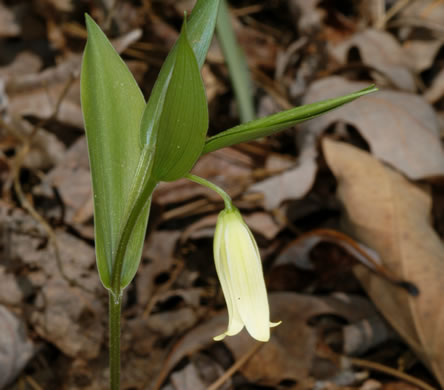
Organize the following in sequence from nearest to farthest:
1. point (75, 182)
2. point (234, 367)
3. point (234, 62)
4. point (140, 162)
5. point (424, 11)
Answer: point (140, 162)
point (234, 367)
point (75, 182)
point (234, 62)
point (424, 11)

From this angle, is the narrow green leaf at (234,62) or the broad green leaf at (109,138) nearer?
the broad green leaf at (109,138)

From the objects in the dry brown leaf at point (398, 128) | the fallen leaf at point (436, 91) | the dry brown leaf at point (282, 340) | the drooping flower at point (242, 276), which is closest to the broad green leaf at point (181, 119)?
the drooping flower at point (242, 276)

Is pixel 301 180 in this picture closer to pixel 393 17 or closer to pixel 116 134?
pixel 116 134

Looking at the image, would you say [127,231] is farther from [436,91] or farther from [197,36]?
[436,91]

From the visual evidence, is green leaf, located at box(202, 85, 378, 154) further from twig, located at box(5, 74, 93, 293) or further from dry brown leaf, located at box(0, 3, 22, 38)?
dry brown leaf, located at box(0, 3, 22, 38)

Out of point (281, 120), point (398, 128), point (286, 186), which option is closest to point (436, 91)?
point (398, 128)

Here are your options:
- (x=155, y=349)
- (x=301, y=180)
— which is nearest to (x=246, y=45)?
(x=301, y=180)

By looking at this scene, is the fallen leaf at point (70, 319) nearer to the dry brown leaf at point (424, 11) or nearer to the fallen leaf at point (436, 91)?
the fallen leaf at point (436, 91)
